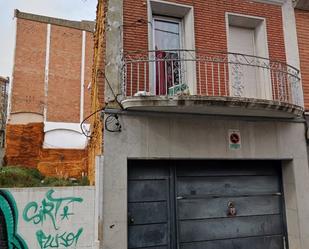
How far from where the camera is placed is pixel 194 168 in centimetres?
599

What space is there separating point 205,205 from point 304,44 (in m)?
4.42

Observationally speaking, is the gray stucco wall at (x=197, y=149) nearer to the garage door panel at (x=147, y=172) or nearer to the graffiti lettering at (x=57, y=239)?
the garage door panel at (x=147, y=172)

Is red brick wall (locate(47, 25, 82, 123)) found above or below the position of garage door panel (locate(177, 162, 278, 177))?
above

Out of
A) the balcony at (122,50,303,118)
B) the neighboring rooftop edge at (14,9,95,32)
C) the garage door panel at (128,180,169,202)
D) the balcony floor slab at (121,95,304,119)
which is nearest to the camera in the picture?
the balcony floor slab at (121,95,304,119)

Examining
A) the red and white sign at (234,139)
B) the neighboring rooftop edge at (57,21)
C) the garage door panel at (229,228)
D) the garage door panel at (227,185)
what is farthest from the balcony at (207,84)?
the neighboring rooftop edge at (57,21)

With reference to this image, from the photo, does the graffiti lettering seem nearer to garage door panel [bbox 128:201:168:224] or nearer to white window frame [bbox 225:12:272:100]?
garage door panel [bbox 128:201:168:224]

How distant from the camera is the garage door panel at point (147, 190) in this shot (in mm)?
5486

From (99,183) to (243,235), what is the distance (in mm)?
3145

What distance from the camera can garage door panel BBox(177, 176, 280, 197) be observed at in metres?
5.87

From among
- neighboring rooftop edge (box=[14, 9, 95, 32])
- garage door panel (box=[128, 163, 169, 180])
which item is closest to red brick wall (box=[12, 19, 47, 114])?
neighboring rooftop edge (box=[14, 9, 95, 32])

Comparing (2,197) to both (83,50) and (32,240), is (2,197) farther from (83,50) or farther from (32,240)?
(83,50)

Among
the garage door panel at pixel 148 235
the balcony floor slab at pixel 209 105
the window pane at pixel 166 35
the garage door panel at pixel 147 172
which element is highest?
the window pane at pixel 166 35

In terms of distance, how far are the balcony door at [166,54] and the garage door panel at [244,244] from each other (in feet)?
9.89

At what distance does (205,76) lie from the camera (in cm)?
618
